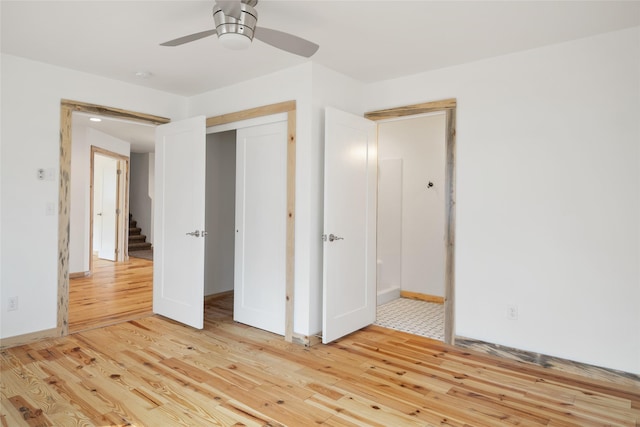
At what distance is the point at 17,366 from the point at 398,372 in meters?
2.79

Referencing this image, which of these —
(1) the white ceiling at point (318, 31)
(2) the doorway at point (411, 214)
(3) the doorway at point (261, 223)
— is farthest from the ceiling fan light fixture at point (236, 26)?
(2) the doorway at point (411, 214)

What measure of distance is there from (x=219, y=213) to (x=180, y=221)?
3.60 ft

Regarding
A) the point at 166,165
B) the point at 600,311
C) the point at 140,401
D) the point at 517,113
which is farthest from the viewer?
the point at 166,165

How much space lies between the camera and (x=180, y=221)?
407 cm

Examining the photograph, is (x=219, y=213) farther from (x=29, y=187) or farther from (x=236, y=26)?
(x=236, y=26)

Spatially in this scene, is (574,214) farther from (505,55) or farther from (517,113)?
(505,55)

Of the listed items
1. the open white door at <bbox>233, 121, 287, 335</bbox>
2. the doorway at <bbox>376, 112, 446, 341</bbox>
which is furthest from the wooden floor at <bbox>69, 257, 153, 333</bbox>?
the doorway at <bbox>376, 112, 446, 341</bbox>

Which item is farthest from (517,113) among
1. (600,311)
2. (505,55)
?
(600,311)

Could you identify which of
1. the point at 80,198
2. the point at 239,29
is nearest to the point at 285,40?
the point at 239,29

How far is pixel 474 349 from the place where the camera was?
3377 mm

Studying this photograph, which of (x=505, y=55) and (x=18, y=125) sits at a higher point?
(x=505, y=55)

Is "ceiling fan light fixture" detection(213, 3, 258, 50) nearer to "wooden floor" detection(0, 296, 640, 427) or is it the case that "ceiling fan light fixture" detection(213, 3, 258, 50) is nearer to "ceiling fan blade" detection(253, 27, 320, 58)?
"ceiling fan blade" detection(253, 27, 320, 58)

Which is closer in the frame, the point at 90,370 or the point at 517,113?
the point at 90,370

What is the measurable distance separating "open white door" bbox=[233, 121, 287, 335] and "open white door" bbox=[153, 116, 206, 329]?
1.27 ft
